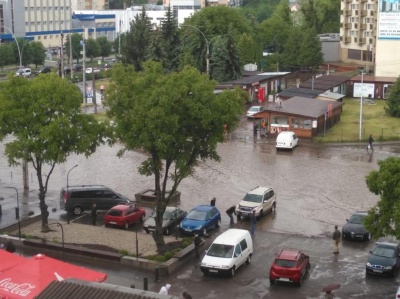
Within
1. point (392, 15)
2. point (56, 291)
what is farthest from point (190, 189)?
point (392, 15)

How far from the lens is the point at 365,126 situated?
2227 inches

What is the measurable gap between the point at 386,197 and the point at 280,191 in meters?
15.4

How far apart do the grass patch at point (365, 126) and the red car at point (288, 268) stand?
87.9ft

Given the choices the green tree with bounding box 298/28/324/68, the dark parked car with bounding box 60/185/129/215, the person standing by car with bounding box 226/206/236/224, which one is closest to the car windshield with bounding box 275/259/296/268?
the person standing by car with bounding box 226/206/236/224

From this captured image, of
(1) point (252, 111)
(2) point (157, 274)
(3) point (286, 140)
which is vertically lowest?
(2) point (157, 274)

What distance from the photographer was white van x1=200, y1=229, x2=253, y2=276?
985 inches

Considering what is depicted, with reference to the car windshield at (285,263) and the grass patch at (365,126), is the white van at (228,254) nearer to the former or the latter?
the car windshield at (285,263)

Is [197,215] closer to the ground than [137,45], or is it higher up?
closer to the ground

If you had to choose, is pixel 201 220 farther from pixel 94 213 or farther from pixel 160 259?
pixel 94 213

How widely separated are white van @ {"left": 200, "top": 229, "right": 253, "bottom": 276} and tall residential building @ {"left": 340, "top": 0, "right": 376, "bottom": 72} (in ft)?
237

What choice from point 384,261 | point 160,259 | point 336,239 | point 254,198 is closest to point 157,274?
point 160,259

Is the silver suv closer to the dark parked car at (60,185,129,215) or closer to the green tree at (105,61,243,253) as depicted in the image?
the dark parked car at (60,185,129,215)

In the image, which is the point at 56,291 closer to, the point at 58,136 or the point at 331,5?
the point at 58,136

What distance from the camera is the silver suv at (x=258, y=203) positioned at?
3256 cm
